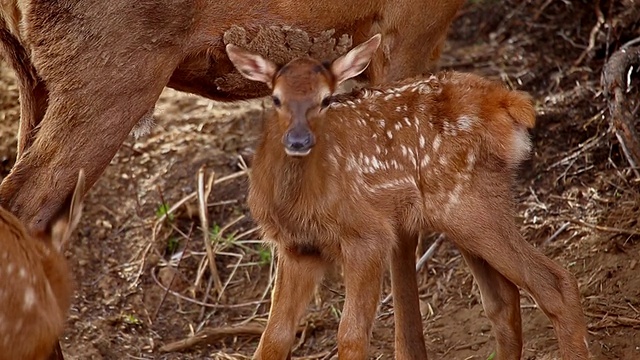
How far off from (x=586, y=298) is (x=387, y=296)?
46.4 inches

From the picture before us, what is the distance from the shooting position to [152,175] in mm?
8906

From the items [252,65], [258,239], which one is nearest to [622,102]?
[252,65]

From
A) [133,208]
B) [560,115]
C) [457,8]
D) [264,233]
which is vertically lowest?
[133,208]

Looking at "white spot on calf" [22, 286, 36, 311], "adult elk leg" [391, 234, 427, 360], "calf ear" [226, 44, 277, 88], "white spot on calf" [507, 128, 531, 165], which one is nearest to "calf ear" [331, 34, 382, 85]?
"calf ear" [226, 44, 277, 88]

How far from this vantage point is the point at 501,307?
21.9 ft

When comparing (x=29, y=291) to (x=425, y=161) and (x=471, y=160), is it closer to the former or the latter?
(x=425, y=161)

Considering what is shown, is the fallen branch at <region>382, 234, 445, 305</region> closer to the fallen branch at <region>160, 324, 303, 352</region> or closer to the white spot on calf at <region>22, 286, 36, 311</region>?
the fallen branch at <region>160, 324, 303, 352</region>

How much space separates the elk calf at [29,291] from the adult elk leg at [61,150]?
0.41m

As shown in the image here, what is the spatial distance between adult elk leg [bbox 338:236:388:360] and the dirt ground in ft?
3.81

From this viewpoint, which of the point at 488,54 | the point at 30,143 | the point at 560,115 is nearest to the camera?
the point at 30,143

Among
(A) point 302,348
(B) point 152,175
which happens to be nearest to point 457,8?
(A) point 302,348

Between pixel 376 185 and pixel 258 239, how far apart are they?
7.07 feet

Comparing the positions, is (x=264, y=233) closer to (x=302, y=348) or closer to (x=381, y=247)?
(x=381, y=247)

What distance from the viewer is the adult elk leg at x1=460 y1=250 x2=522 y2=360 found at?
6.65m
